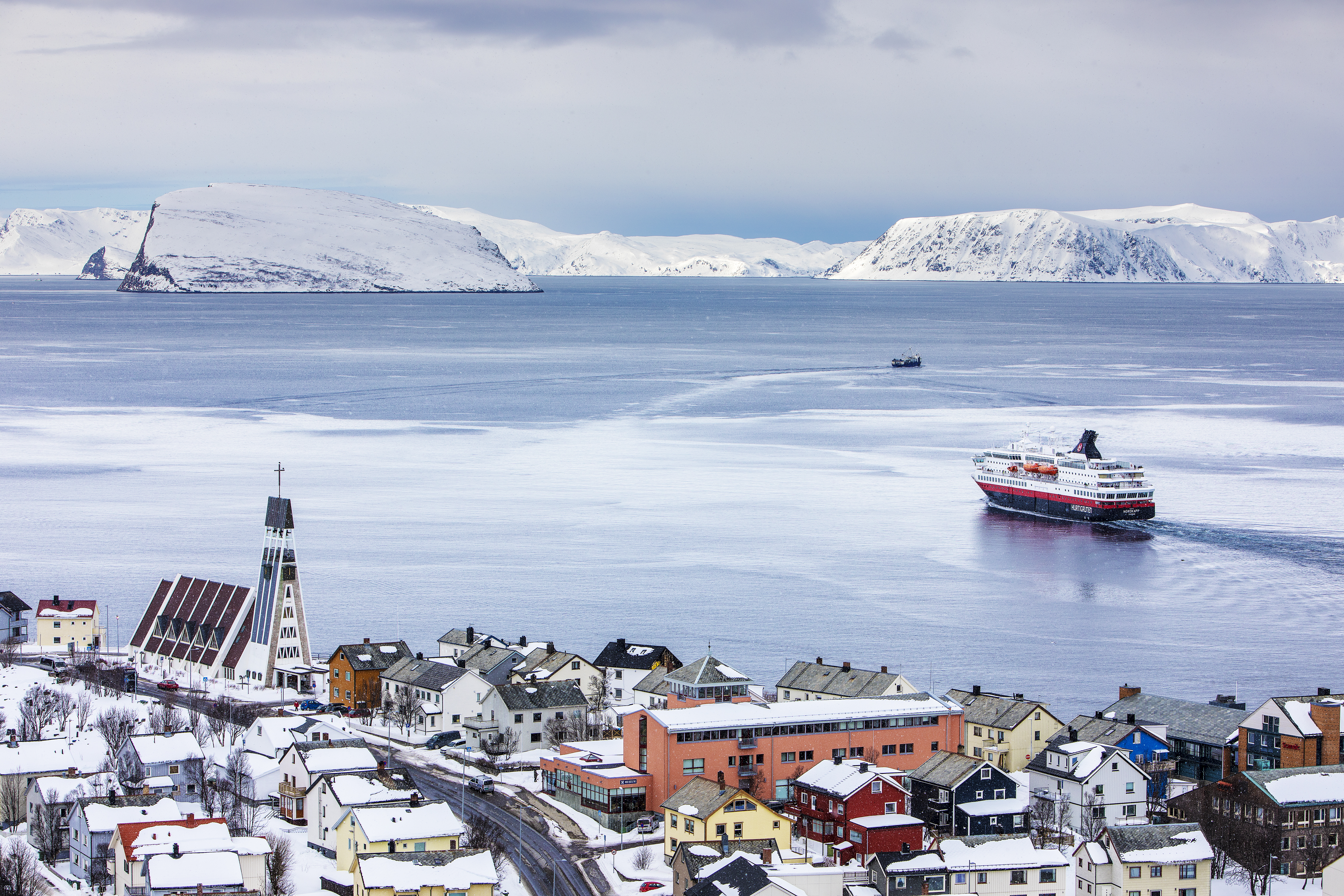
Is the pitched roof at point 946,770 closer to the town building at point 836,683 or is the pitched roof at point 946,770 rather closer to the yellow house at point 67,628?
the town building at point 836,683

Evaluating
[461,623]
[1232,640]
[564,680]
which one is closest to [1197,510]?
[1232,640]

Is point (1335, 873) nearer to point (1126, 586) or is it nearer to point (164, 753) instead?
point (164, 753)

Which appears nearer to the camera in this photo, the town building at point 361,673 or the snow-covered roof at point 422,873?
the snow-covered roof at point 422,873

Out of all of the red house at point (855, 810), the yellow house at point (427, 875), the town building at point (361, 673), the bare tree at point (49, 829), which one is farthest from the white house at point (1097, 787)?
the bare tree at point (49, 829)

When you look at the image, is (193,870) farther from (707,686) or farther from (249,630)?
(249,630)

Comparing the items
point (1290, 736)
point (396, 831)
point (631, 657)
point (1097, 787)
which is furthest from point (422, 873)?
point (1290, 736)

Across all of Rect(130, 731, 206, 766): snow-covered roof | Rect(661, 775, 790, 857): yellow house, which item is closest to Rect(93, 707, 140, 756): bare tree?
Rect(130, 731, 206, 766): snow-covered roof
